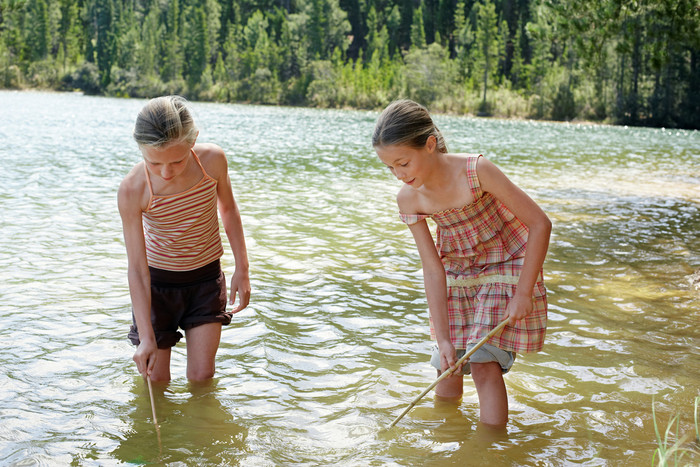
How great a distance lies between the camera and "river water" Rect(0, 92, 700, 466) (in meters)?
3.53

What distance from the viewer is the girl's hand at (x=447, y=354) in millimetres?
3377

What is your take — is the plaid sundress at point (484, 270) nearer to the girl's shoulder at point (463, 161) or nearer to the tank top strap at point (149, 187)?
the girl's shoulder at point (463, 161)

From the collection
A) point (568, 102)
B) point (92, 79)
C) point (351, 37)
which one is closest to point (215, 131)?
point (568, 102)

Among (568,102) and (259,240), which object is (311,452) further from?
(568,102)

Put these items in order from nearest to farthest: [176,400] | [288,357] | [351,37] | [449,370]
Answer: [449,370] < [176,400] < [288,357] < [351,37]

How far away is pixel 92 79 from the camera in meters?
92.8

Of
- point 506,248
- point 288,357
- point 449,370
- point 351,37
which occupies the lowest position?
point 288,357

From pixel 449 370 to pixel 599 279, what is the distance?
3.96 metres

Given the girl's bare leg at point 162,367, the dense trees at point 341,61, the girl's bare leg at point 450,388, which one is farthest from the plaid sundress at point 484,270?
the dense trees at point 341,61

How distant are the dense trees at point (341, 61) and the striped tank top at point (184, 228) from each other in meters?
36.0

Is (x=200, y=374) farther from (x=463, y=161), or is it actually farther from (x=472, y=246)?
(x=463, y=161)

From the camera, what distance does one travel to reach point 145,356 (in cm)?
341

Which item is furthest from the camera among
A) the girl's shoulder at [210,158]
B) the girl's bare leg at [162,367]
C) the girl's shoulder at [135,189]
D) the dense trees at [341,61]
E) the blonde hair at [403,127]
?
the dense trees at [341,61]

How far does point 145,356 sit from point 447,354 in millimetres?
1463
